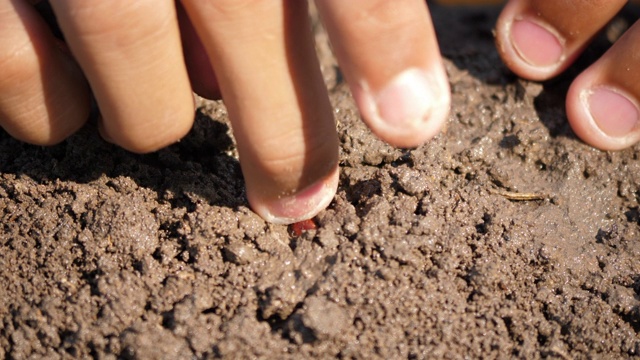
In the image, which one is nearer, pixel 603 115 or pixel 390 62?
pixel 390 62

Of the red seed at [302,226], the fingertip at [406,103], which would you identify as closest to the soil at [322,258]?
the red seed at [302,226]

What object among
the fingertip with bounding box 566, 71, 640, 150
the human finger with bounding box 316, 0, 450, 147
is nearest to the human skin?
the human finger with bounding box 316, 0, 450, 147

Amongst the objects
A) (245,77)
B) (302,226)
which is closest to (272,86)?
(245,77)

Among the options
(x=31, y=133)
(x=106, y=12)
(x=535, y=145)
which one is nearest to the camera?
(x=106, y=12)

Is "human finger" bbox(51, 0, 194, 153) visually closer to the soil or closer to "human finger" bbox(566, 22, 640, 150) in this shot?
the soil

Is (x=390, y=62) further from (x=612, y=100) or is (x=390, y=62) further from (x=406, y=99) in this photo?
(x=612, y=100)

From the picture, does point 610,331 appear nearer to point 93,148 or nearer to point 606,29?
point 606,29

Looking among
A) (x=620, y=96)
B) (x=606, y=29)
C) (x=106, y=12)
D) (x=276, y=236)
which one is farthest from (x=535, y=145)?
(x=106, y=12)

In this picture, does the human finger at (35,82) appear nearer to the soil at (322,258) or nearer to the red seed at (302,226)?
the soil at (322,258)
